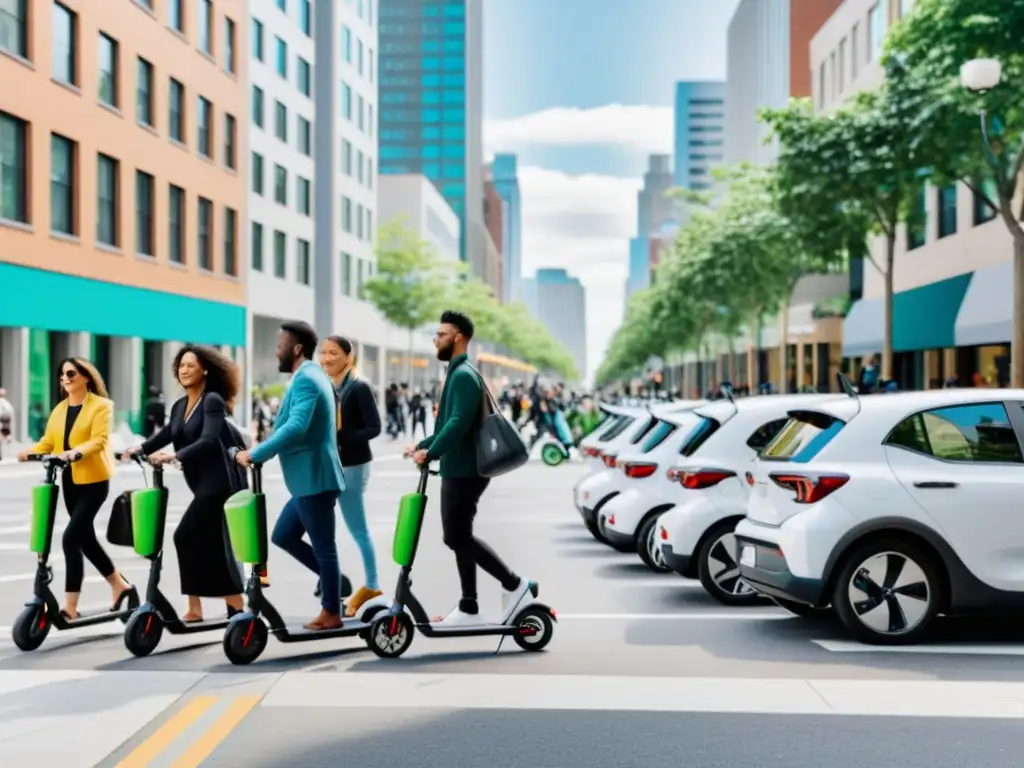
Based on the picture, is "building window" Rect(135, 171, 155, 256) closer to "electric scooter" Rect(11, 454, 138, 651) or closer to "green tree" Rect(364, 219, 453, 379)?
"green tree" Rect(364, 219, 453, 379)

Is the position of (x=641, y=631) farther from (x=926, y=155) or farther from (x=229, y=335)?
(x=229, y=335)

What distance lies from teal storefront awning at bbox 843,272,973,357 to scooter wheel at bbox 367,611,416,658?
2910 centimetres

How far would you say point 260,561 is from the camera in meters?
7.47

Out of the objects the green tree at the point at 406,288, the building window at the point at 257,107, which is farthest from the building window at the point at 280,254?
the green tree at the point at 406,288

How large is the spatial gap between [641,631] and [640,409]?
237 inches

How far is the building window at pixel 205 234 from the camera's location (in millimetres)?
46188

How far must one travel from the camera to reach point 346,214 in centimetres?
7531

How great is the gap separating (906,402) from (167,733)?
4878mm

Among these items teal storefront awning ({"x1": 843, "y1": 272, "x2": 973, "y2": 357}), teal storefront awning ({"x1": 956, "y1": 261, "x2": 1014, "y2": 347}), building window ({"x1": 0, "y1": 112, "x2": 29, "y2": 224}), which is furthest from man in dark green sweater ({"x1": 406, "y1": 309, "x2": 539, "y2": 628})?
teal storefront awning ({"x1": 843, "y1": 272, "x2": 973, "y2": 357})

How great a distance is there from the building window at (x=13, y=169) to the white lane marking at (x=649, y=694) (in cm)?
2696

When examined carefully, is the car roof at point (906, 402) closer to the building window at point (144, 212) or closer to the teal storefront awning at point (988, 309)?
the teal storefront awning at point (988, 309)

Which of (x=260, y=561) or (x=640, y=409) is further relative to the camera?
(x=640, y=409)

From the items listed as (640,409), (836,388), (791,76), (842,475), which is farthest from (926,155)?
(791,76)

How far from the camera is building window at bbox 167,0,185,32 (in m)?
42.8
